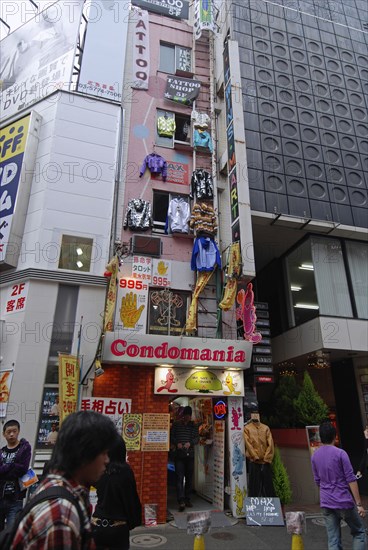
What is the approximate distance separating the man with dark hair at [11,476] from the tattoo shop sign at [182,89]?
12.9 metres

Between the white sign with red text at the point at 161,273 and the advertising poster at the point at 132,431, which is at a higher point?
the white sign with red text at the point at 161,273

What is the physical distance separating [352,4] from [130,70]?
1531 centimetres

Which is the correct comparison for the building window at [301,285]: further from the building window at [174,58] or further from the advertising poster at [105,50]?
the advertising poster at [105,50]

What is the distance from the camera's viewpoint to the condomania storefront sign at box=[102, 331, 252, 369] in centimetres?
955

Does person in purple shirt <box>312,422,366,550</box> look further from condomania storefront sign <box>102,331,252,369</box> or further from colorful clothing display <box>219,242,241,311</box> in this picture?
colorful clothing display <box>219,242,241,311</box>

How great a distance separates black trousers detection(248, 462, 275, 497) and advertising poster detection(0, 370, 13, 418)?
6385 mm

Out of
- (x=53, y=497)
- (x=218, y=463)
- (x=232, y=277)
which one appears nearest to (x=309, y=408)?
(x=218, y=463)

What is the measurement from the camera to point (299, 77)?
682 inches

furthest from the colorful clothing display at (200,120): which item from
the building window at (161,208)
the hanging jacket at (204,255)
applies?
the hanging jacket at (204,255)

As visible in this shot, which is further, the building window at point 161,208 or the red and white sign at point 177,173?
the red and white sign at point 177,173

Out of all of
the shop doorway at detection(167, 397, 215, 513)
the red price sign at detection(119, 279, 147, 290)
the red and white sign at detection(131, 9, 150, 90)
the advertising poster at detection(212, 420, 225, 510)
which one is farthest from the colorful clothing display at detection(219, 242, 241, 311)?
the red and white sign at detection(131, 9, 150, 90)

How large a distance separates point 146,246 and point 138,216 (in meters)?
1.06

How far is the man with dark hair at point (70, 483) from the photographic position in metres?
1.85

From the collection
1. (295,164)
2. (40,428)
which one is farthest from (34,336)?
(295,164)
